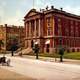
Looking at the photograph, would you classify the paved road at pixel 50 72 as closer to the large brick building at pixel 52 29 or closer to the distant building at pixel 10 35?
the large brick building at pixel 52 29

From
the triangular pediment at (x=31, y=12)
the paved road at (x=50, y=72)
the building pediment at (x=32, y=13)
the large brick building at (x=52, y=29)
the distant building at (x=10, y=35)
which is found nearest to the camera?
the paved road at (x=50, y=72)

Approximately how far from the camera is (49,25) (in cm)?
7856

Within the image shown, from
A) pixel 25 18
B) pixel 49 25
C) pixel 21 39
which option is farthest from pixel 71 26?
pixel 21 39

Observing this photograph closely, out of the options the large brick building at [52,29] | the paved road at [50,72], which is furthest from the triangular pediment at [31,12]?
the paved road at [50,72]

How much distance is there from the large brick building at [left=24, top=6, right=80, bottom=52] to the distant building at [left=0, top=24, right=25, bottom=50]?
A: 15.1m

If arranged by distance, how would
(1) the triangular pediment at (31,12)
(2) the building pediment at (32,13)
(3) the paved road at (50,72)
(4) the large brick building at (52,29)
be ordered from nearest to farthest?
(3) the paved road at (50,72)
(4) the large brick building at (52,29)
(2) the building pediment at (32,13)
(1) the triangular pediment at (31,12)

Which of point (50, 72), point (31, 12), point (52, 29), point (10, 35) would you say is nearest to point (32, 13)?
point (31, 12)

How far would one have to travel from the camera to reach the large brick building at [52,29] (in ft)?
251

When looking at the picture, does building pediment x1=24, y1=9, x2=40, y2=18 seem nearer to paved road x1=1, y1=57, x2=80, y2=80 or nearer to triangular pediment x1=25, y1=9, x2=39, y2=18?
triangular pediment x1=25, y1=9, x2=39, y2=18

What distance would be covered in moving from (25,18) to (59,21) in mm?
15167

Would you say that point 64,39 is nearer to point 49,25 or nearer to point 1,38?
point 49,25

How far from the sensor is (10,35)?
103375 millimetres

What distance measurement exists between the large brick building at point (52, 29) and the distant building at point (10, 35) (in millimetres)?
15085

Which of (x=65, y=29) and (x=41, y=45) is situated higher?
(x=65, y=29)
